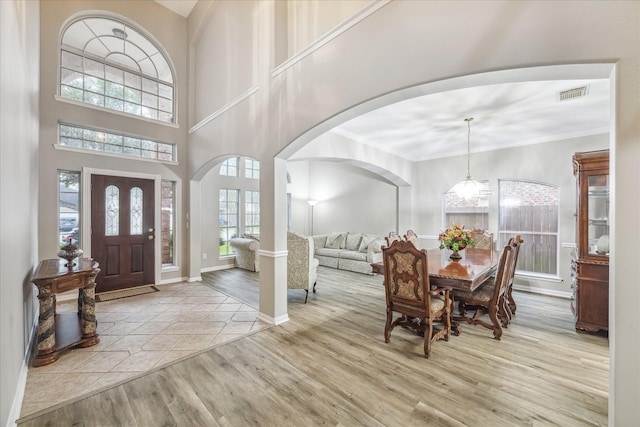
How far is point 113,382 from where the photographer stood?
2.21m

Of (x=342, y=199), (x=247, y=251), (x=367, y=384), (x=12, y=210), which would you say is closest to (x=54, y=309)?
(x=12, y=210)

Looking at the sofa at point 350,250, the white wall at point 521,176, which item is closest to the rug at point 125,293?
the sofa at point 350,250

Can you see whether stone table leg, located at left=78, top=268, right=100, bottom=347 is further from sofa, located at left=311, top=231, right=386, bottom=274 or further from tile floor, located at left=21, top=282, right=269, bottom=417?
sofa, located at left=311, top=231, right=386, bottom=274

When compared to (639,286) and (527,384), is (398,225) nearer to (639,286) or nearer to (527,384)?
(527,384)

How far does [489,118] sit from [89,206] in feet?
21.2

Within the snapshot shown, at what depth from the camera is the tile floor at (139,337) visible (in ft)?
7.18

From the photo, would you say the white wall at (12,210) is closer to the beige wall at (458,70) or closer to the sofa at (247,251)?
the beige wall at (458,70)

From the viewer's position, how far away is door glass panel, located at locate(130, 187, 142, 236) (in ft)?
15.9

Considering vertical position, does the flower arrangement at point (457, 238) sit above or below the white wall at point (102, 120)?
below

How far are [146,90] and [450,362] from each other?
6525 mm

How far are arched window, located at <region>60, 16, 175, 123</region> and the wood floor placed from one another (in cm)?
467

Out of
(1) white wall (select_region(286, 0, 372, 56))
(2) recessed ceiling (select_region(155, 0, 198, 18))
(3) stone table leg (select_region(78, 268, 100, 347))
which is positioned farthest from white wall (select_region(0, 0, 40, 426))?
(2) recessed ceiling (select_region(155, 0, 198, 18))

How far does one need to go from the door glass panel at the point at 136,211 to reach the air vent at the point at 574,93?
652 centimetres

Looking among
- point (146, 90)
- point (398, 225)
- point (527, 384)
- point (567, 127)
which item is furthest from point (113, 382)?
point (567, 127)
